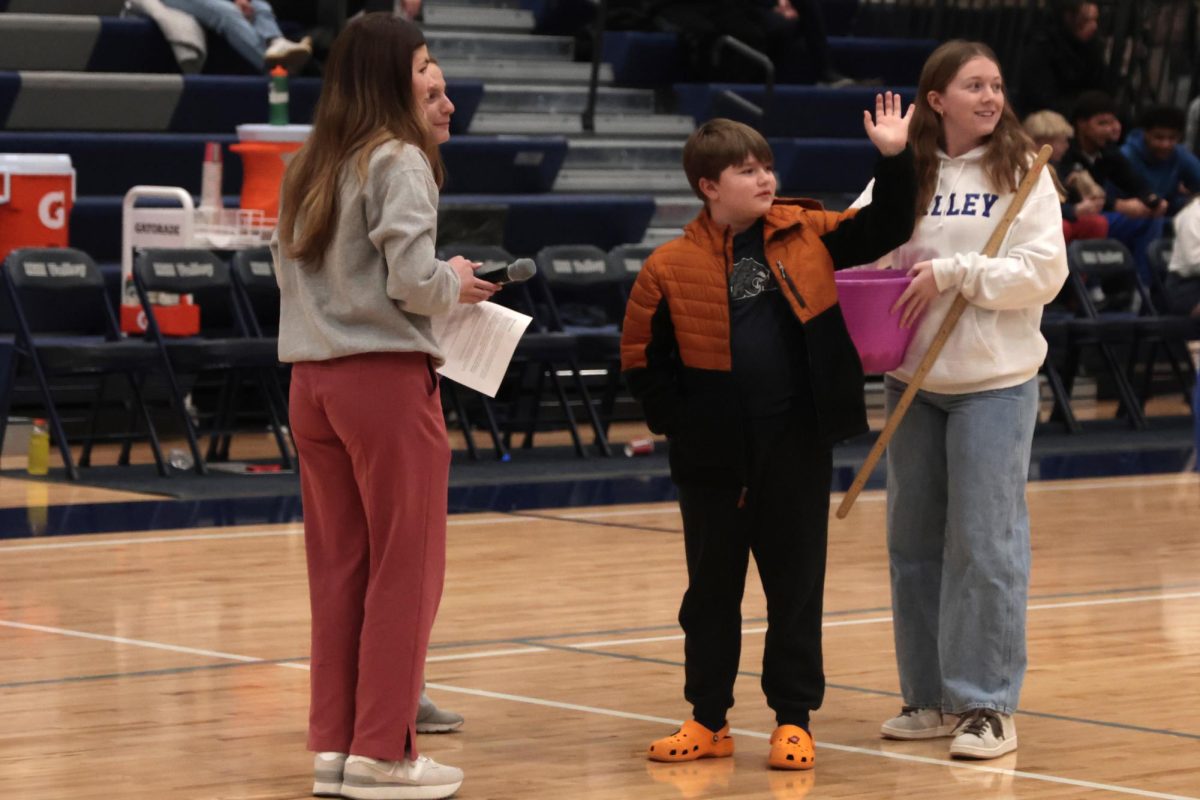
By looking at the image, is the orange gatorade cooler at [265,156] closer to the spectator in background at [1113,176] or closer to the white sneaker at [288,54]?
the white sneaker at [288,54]

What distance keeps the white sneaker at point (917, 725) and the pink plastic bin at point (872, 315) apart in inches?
30.3

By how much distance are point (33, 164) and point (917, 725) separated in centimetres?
592

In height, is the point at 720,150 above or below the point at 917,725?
above

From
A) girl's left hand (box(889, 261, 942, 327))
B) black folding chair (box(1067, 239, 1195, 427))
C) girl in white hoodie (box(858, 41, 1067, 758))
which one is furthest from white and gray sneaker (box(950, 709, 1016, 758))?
black folding chair (box(1067, 239, 1195, 427))

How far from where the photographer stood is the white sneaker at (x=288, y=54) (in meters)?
11.0

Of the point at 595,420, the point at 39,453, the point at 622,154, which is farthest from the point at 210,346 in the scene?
the point at 622,154

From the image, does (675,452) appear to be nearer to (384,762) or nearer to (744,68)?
(384,762)

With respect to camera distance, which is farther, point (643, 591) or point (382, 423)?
point (643, 591)

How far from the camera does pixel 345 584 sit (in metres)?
4.11

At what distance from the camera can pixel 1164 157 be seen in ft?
40.5

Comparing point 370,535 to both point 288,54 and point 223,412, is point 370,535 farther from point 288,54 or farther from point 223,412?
point 288,54

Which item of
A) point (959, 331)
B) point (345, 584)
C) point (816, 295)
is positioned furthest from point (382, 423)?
point (959, 331)

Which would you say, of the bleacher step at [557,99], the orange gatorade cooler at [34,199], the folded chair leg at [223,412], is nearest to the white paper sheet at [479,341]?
the folded chair leg at [223,412]

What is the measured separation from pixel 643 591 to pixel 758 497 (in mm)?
2251
